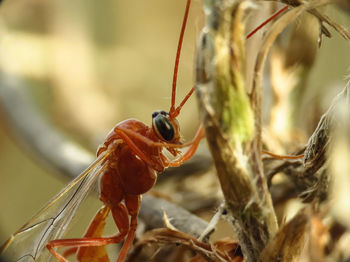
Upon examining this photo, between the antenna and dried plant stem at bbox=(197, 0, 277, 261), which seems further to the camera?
the antenna

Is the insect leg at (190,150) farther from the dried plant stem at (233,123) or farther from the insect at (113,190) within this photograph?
the dried plant stem at (233,123)

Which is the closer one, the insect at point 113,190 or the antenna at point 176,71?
the antenna at point 176,71

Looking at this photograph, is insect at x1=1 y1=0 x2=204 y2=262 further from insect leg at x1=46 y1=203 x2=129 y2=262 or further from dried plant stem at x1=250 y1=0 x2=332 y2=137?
dried plant stem at x1=250 y1=0 x2=332 y2=137

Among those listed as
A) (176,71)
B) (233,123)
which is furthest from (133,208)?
(233,123)

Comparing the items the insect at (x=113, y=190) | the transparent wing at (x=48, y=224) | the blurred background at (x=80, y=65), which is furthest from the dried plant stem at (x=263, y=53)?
the blurred background at (x=80, y=65)

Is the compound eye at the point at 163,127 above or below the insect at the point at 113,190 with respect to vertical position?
above

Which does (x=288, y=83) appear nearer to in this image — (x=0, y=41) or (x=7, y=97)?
(x=7, y=97)

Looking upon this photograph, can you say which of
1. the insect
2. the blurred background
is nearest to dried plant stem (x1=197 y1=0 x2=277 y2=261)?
the insect
